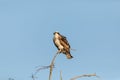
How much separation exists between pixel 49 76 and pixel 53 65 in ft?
2.86

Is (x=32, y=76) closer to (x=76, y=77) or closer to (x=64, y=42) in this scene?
(x=76, y=77)

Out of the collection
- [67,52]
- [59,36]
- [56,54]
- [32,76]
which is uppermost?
[59,36]

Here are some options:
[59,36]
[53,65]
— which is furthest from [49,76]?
[59,36]

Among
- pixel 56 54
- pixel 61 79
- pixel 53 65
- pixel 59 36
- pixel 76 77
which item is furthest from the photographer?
pixel 59 36

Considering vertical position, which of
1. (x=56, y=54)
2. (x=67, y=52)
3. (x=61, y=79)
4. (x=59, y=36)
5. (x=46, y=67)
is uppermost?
(x=59, y=36)

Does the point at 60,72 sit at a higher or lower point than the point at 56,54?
lower

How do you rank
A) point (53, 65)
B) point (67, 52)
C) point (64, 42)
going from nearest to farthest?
point (53, 65) < point (67, 52) < point (64, 42)

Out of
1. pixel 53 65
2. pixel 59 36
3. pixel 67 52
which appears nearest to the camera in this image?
pixel 53 65

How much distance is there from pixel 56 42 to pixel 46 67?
11.1 m

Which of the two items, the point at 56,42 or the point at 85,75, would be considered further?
the point at 56,42

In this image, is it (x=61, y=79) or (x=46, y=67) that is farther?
(x=46, y=67)

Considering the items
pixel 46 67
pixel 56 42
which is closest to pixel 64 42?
pixel 56 42

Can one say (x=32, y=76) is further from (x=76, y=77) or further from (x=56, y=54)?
(x=56, y=54)

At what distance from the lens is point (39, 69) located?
30.9ft
